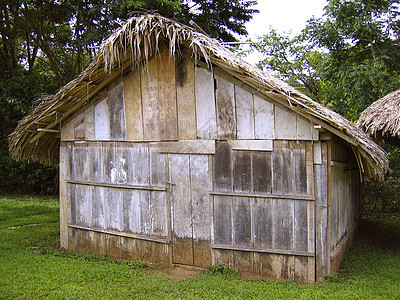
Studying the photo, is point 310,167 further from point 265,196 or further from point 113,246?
point 113,246

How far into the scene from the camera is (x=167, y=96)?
5.03 metres

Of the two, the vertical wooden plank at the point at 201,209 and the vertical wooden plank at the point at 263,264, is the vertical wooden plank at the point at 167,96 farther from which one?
the vertical wooden plank at the point at 263,264

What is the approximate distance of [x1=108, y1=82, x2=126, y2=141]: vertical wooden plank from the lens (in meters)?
5.35

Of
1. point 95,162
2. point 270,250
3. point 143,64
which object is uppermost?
point 143,64

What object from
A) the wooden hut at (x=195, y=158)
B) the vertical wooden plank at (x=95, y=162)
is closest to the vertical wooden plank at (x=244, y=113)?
the wooden hut at (x=195, y=158)

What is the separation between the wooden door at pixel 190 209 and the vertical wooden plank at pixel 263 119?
2.84 feet

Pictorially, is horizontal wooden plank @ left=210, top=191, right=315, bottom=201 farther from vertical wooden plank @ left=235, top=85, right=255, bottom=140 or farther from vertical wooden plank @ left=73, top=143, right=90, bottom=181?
vertical wooden plank @ left=73, top=143, right=90, bottom=181

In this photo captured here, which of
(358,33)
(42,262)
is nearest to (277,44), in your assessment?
(358,33)

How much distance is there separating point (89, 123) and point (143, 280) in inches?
107

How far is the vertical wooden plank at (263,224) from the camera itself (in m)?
4.55

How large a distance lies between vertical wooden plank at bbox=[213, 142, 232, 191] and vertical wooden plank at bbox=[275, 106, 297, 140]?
735 millimetres

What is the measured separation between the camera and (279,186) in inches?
177

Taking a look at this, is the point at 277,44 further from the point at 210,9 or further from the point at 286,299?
the point at 286,299

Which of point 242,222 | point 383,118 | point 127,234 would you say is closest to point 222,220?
point 242,222
